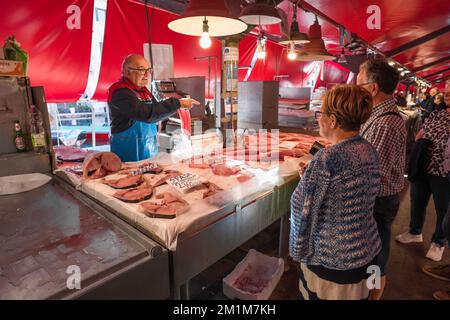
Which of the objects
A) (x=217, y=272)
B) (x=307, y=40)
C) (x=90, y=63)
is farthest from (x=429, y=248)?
(x=90, y=63)

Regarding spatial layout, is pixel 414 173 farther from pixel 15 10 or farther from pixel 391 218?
pixel 15 10

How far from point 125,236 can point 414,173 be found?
3.00 metres

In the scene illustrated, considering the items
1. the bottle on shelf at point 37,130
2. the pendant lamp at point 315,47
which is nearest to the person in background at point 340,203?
the bottle on shelf at point 37,130

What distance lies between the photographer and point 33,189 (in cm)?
188

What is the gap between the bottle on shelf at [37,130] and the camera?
201 centimetres

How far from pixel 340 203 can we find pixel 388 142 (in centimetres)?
85

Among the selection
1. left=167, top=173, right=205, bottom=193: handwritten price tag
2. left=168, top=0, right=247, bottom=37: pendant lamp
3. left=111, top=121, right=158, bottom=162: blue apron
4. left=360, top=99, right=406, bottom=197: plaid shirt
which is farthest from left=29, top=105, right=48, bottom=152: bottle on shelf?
left=360, top=99, right=406, bottom=197: plaid shirt

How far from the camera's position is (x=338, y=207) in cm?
129

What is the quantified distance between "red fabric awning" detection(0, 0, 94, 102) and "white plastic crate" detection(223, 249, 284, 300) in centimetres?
290

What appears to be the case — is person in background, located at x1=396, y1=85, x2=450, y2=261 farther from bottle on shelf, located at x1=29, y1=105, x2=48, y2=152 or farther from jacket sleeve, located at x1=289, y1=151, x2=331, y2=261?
bottle on shelf, located at x1=29, y1=105, x2=48, y2=152

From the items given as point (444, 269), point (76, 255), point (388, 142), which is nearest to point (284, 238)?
point (388, 142)

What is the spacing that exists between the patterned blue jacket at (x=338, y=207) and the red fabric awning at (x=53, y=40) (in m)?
3.10

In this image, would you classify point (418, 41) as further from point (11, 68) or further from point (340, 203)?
point (11, 68)

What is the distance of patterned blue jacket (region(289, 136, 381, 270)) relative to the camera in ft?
4.11
